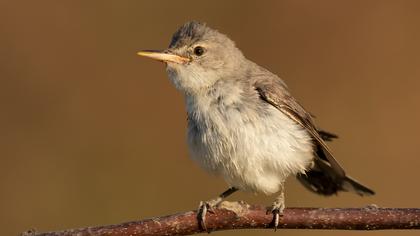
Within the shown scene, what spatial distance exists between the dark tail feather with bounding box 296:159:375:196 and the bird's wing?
0.08 metres

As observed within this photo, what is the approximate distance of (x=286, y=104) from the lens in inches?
215

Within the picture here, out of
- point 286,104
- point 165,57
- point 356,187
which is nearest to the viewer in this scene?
point 165,57

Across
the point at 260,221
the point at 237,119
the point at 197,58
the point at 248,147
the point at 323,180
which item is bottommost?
the point at 260,221

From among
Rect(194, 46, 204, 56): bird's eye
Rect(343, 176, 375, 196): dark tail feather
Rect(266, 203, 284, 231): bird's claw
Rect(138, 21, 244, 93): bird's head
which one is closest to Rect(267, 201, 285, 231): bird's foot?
Rect(266, 203, 284, 231): bird's claw

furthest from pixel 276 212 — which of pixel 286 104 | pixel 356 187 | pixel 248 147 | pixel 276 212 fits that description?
pixel 356 187

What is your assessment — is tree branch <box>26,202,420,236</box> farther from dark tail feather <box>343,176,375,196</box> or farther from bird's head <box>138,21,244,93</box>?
dark tail feather <box>343,176,375,196</box>

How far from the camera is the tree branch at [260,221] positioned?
160 inches

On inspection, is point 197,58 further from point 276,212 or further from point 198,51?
point 276,212

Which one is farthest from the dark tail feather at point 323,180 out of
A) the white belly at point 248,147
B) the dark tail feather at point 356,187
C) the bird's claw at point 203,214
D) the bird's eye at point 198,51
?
the bird's claw at point 203,214

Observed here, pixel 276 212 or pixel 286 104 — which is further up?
pixel 286 104

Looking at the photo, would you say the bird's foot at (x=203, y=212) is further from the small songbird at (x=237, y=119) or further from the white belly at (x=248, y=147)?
the white belly at (x=248, y=147)

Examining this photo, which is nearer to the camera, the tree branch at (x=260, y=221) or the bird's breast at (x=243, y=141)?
the tree branch at (x=260, y=221)

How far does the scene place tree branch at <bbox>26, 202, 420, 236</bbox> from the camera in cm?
406

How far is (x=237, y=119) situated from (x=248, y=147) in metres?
0.20
